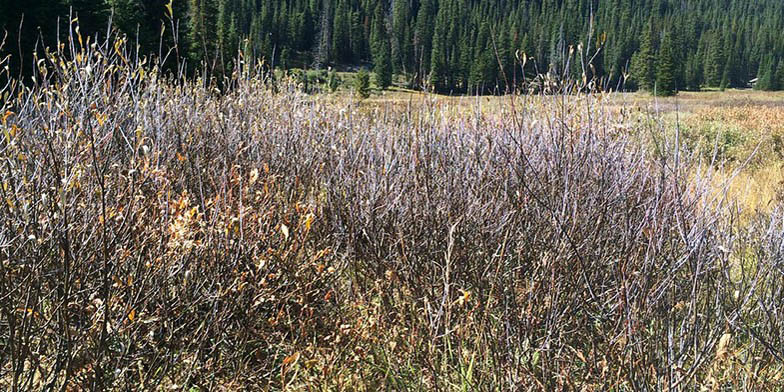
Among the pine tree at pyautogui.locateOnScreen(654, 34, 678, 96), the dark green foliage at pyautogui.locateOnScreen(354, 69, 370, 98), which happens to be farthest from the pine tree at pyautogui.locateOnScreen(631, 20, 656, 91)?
the dark green foliage at pyautogui.locateOnScreen(354, 69, 370, 98)

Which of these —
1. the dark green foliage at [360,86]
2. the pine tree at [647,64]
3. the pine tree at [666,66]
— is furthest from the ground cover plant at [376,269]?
the pine tree at [666,66]

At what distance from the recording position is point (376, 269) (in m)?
2.80

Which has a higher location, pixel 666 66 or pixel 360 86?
pixel 666 66

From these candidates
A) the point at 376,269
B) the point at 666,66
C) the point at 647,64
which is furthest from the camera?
the point at 666,66

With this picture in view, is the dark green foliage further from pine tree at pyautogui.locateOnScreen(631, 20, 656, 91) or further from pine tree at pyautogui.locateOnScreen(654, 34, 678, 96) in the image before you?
pine tree at pyautogui.locateOnScreen(654, 34, 678, 96)

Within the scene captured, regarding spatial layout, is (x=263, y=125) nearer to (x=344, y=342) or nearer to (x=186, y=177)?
(x=186, y=177)

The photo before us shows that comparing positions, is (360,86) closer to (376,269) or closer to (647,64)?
(647,64)

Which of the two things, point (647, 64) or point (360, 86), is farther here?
point (647, 64)

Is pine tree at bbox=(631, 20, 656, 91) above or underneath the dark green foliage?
above

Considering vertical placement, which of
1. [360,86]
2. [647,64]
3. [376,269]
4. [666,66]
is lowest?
[376,269]

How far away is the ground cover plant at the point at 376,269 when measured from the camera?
1.73 metres

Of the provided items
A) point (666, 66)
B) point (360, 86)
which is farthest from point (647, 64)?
point (666, 66)

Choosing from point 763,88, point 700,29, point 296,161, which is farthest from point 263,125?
point 700,29

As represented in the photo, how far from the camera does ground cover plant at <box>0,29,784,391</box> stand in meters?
1.73
